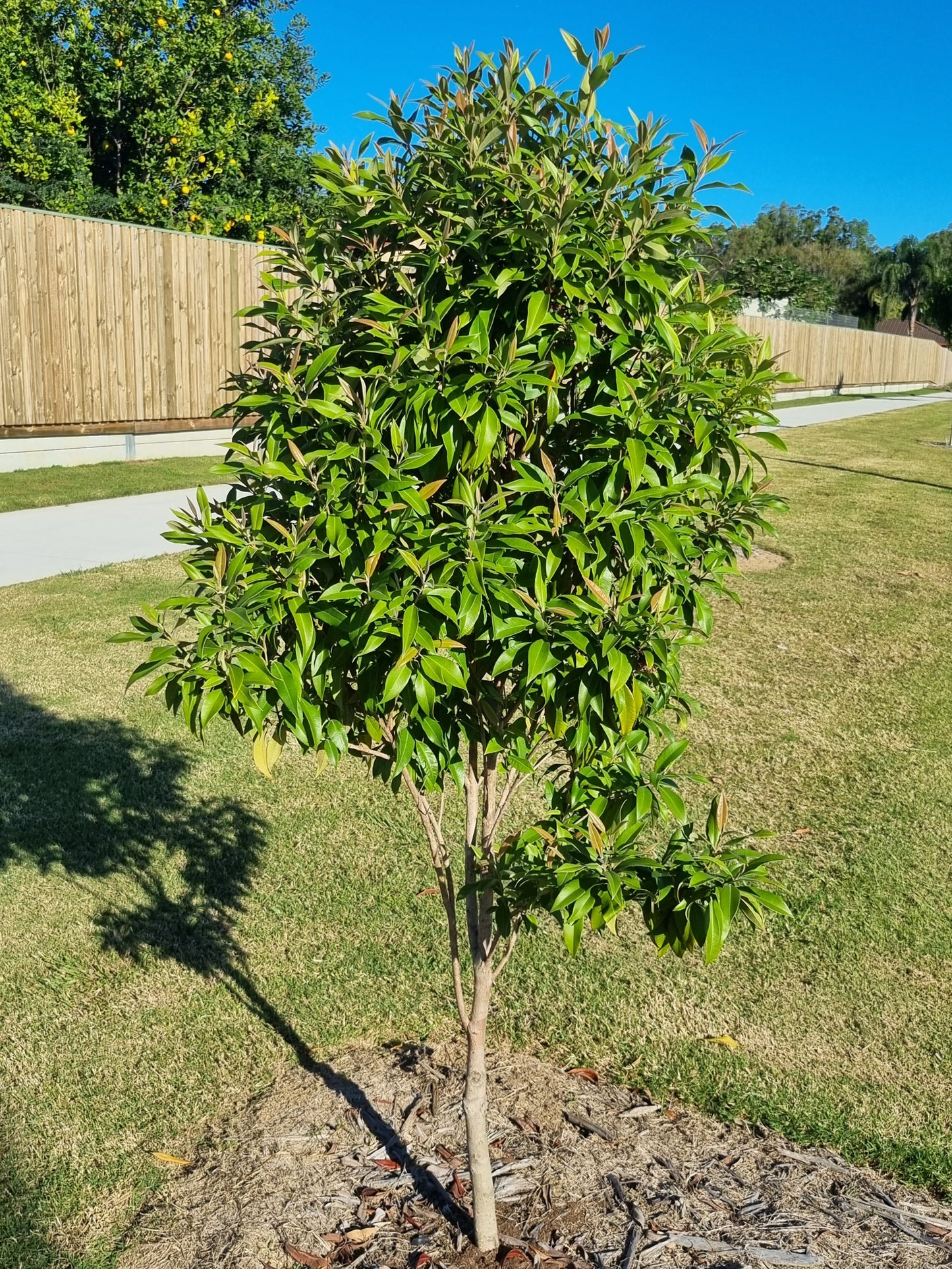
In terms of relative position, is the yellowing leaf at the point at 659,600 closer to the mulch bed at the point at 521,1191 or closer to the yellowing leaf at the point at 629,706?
the yellowing leaf at the point at 629,706

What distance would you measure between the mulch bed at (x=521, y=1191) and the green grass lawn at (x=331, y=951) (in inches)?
5.5

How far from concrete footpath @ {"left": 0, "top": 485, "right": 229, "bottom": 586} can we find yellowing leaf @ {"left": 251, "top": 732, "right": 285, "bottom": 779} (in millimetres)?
6218

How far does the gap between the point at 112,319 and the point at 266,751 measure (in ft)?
42.7

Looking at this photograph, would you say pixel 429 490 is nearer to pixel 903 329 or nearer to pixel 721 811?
pixel 721 811

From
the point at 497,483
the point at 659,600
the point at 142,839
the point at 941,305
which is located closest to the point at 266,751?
the point at 497,483

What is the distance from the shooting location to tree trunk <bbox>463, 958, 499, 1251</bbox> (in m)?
2.61

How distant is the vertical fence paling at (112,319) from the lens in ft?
42.0

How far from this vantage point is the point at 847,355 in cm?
4156

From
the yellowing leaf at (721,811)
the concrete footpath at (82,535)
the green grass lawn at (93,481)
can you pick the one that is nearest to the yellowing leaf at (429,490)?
the yellowing leaf at (721,811)

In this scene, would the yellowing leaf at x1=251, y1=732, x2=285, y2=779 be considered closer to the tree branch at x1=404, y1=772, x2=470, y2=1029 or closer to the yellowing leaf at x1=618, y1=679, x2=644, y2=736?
the tree branch at x1=404, y1=772, x2=470, y2=1029

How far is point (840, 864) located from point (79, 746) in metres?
3.54

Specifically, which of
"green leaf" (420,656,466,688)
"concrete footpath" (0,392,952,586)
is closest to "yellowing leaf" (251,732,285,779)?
"green leaf" (420,656,466,688)

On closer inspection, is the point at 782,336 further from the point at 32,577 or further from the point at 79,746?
the point at 79,746

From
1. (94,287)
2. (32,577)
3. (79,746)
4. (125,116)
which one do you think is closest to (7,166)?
(125,116)
